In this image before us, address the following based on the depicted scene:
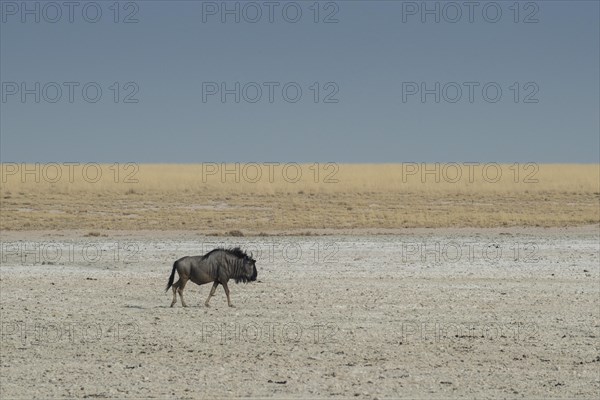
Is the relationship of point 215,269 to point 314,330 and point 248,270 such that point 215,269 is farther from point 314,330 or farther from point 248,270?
point 314,330

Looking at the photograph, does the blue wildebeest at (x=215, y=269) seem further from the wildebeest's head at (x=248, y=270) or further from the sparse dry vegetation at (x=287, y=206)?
the sparse dry vegetation at (x=287, y=206)

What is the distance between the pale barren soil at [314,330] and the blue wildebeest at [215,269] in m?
0.41

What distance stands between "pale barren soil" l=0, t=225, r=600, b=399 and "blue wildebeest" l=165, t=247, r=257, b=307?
1.36 ft

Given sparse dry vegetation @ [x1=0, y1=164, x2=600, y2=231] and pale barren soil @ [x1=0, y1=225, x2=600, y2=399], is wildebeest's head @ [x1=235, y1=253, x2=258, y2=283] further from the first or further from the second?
sparse dry vegetation @ [x1=0, y1=164, x2=600, y2=231]

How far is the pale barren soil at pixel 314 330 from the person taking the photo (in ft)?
33.1

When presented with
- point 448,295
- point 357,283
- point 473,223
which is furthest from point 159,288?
point 473,223

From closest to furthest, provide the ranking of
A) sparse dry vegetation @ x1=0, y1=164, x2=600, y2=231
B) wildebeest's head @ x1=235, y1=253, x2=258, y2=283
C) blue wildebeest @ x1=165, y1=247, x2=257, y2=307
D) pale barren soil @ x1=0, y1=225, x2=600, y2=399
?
1. pale barren soil @ x1=0, y1=225, x2=600, y2=399
2. blue wildebeest @ x1=165, y1=247, x2=257, y2=307
3. wildebeest's head @ x1=235, y1=253, x2=258, y2=283
4. sparse dry vegetation @ x1=0, y1=164, x2=600, y2=231

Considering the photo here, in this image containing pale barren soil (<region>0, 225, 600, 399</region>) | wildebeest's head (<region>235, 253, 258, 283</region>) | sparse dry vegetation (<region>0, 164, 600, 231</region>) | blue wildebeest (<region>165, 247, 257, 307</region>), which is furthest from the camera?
sparse dry vegetation (<region>0, 164, 600, 231</region>)

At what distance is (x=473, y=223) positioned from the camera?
36469 millimetres

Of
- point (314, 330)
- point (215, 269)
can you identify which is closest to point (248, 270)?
point (215, 269)

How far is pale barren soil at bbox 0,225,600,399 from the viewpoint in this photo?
33.1ft

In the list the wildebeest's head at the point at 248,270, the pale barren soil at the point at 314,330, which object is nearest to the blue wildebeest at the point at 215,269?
the wildebeest's head at the point at 248,270

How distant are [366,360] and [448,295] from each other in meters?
5.52

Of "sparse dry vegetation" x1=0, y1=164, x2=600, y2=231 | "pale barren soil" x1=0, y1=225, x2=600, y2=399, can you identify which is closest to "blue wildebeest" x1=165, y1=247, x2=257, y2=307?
"pale barren soil" x1=0, y1=225, x2=600, y2=399
